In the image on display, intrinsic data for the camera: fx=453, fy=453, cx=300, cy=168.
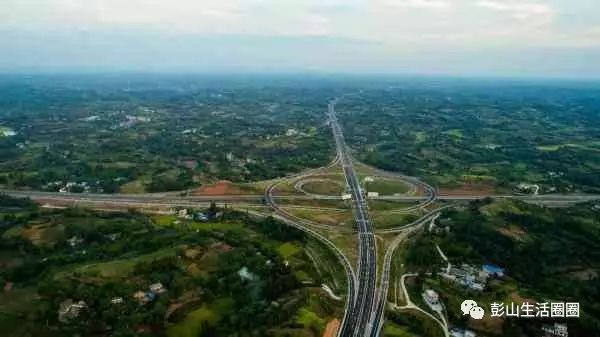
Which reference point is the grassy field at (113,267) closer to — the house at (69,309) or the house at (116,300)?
the house at (116,300)

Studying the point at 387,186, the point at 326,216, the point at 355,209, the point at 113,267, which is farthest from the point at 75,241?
the point at 387,186

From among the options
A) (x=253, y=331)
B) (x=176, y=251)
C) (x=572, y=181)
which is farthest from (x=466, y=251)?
(x=572, y=181)

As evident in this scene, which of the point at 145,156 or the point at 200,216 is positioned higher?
the point at 145,156

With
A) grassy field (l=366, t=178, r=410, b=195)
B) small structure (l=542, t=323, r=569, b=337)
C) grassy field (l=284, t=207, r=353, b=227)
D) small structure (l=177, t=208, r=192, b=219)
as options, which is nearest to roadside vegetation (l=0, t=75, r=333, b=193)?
small structure (l=177, t=208, r=192, b=219)

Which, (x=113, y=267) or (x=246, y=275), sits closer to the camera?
(x=113, y=267)

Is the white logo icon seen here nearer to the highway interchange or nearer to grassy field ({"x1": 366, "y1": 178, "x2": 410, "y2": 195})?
the highway interchange

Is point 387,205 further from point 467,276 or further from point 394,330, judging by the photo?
point 394,330

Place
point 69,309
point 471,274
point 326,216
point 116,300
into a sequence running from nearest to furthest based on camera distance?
1. point 69,309
2. point 116,300
3. point 471,274
4. point 326,216
